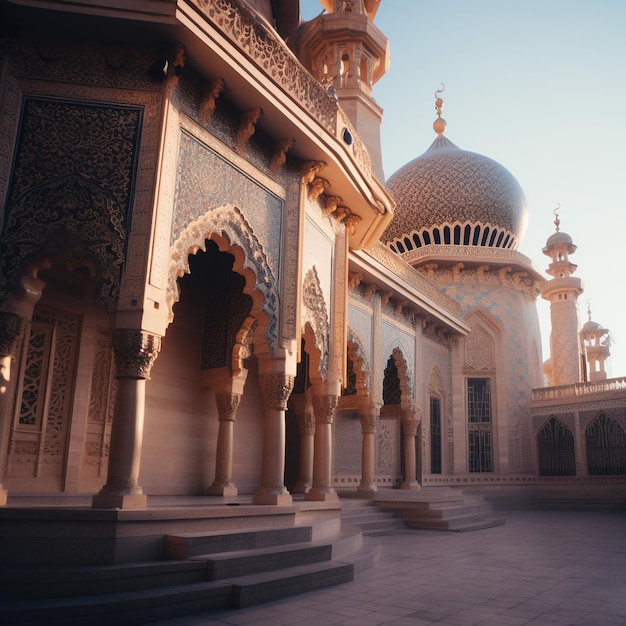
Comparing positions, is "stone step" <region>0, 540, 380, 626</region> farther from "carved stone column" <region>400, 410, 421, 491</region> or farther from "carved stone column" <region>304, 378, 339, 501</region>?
"carved stone column" <region>400, 410, 421, 491</region>

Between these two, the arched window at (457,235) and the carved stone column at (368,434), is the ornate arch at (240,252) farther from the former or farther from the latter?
the arched window at (457,235)

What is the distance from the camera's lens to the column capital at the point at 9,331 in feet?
17.9

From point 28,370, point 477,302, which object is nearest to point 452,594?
point 28,370

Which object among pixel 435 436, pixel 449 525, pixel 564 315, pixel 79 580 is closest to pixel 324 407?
pixel 449 525

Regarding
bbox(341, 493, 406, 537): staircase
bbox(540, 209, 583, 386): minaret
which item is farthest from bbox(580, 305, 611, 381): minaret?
bbox(341, 493, 406, 537): staircase

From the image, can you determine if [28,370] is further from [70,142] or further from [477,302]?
[477,302]

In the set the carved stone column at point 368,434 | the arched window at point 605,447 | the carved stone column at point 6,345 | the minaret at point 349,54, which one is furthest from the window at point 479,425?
the carved stone column at point 6,345

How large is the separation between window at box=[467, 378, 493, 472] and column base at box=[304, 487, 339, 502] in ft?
31.3

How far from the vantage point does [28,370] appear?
277 inches

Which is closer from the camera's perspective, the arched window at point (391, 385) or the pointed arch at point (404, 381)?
the pointed arch at point (404, 381)

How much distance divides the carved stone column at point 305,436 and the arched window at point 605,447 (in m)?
9.49

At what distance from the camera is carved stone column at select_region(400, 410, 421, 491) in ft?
46.6

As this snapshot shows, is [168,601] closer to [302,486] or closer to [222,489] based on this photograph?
[222,489]

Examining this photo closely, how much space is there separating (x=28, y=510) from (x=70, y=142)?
10.5 feet
